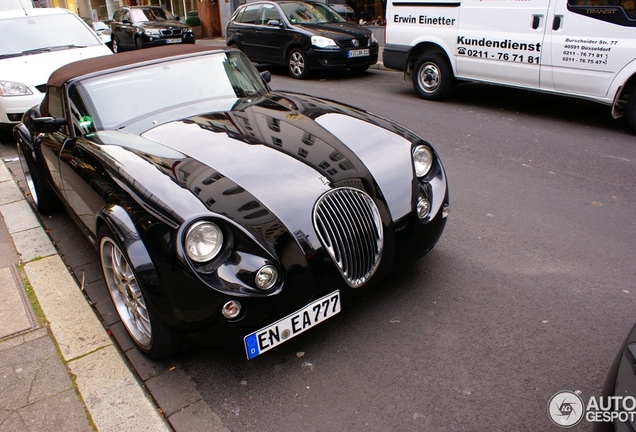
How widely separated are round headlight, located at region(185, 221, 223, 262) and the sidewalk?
2.69 ft

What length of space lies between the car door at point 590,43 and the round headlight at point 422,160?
445 cm

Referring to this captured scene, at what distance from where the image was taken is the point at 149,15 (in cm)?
1809

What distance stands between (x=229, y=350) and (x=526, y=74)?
6175 mm

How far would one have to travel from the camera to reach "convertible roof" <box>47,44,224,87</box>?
12.8 ft

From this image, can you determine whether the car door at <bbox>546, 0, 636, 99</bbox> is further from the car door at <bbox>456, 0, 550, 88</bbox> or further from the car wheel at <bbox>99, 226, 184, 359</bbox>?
the car wheel at <bbox>99, 226, 184, 359</bbox>

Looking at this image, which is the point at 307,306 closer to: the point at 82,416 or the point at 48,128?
the point at 82,416

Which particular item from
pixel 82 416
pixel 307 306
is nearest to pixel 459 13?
pixel 307 306

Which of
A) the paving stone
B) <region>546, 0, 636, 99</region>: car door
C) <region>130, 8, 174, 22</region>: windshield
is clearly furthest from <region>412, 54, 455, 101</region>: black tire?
<region>130, 8, 174, 22</region>: windshield

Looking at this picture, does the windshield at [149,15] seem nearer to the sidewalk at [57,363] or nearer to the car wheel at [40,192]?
the car wheel at [40,192]

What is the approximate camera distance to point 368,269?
2902mm

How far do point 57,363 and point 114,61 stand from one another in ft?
7.49

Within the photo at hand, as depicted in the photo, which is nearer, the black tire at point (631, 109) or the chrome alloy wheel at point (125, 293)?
the chrome alloy wheel at point (125, 293)

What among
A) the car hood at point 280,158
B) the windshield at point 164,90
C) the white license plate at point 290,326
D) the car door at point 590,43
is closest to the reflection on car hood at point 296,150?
the car hood at point 280,158

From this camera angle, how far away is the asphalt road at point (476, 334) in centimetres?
251
